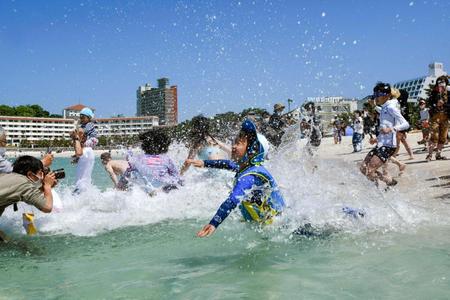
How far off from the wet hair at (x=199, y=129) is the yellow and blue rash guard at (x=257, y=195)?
3.35 meters

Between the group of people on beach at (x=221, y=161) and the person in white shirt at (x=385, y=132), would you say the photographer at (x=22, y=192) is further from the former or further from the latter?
the person in white shirt at (x=385, y=132)

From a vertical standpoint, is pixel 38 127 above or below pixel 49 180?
above

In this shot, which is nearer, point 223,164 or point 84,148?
point 223,164

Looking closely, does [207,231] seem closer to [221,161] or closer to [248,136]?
[248,136]

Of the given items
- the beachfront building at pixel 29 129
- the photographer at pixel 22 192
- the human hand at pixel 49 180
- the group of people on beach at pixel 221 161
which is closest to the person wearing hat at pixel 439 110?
the group of people on beach at pixel 221 161

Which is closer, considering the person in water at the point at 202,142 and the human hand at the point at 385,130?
the human hand at the point at 385,130

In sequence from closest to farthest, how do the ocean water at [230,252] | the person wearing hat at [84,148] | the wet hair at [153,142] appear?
the ocean water at [230,252], the wet hair at [153,142], the person wearing hat at [84,148]

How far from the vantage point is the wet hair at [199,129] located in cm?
816

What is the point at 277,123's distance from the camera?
11578 mm

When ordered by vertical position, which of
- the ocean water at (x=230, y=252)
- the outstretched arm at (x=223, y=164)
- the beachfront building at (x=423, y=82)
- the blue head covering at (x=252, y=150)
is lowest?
the ocean water at (x=230, y=252)

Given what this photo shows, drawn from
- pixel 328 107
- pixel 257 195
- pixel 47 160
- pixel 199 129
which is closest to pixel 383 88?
pixel 199 129

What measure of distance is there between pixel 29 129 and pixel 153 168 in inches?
7672

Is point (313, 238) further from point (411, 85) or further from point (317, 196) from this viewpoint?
point (411, 85)

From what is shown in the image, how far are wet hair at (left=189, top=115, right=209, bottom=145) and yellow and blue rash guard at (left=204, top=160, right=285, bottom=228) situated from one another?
3349mm
